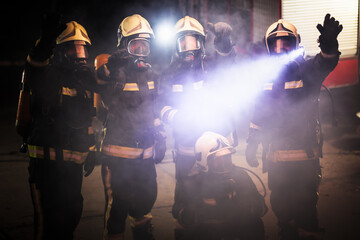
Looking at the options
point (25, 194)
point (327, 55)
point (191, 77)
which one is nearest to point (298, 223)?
point (327, 55)

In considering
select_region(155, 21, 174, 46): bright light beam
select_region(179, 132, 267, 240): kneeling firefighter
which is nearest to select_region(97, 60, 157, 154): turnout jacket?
select_region(179, 132, 267, 240): kneeling firefighter

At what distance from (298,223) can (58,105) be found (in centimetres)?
275

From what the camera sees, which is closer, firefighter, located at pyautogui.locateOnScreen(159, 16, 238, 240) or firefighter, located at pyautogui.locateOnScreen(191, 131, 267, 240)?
firefighter, located at pyautogui.locateOnScreen(191, 131, 267, 240)

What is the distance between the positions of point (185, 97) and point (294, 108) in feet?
4.10

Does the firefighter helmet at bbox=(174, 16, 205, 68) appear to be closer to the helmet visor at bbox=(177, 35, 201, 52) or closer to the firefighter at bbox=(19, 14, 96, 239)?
the helmet visor at bbox=(177, 35, 201, 52)

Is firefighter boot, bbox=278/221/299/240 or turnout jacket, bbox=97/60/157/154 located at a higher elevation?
turnout jacket, bbox=97/60/157/154

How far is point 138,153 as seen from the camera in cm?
340

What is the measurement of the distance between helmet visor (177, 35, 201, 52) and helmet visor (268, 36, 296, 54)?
0.86 meters

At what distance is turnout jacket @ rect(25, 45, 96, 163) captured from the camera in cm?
312

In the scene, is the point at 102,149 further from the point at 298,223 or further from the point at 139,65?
the point at 298,223

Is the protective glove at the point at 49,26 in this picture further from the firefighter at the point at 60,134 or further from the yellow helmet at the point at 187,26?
the yellow helmet at the point at 187,26

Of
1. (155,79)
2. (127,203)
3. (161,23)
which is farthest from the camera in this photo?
(161,23)

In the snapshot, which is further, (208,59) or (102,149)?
(208,59)

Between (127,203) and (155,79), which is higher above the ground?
(155,79)
